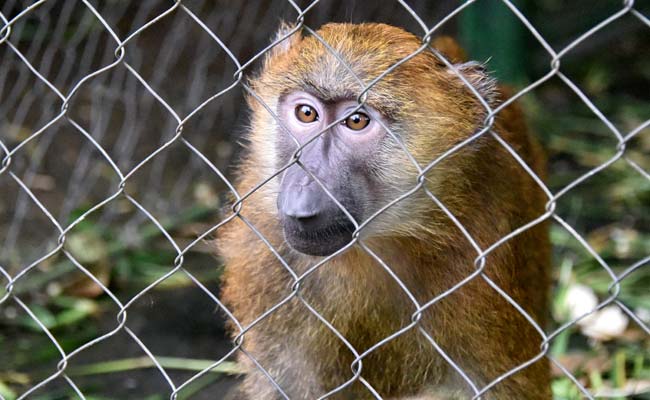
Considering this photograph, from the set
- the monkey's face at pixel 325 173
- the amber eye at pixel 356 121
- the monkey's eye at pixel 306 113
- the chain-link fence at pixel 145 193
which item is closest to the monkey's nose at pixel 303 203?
the monkey's face at pixel 325 173

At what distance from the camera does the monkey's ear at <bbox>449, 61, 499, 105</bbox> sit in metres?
3.66

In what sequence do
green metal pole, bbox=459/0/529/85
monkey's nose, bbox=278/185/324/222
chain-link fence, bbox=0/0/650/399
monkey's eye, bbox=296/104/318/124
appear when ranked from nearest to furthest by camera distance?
monkey's nose, bbox=278/185/324/222
monkey's eye, bbox=296/104/318/124
chain-link fence, bbox=0/0/650/399
green metal pole, bbox=459/0/529/85

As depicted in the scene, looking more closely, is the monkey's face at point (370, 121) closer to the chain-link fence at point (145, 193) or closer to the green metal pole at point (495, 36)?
the chain-link fence at point (145, 193)

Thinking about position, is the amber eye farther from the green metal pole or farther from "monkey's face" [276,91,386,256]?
the green metal pole

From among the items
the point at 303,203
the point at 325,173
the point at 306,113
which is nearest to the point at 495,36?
the point at 306,113

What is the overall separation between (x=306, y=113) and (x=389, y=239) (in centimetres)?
62

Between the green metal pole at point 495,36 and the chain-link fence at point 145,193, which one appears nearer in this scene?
the chain-link fence at point 145,193

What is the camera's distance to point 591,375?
4766mm

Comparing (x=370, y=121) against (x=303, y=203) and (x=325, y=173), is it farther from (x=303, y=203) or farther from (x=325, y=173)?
(x=303, y=203)

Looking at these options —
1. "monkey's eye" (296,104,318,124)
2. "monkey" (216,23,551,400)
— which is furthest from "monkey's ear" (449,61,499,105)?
"monkey's eye" (296,104,318,124)

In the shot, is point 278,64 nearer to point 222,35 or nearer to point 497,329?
point 497,329

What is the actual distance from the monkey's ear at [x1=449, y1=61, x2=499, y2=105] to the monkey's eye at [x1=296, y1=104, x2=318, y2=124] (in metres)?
0.62

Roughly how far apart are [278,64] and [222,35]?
396 centimetres

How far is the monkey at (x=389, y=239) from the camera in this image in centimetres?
349
